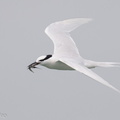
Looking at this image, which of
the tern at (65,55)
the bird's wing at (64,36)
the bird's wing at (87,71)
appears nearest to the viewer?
the bird's wing at (87,71)

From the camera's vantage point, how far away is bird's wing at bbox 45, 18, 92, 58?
11398 mm

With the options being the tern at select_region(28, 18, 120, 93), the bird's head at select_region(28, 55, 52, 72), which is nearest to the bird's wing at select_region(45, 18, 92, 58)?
the tern at select_region(28, 18, 120, 93)

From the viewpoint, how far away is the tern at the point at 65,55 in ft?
31.3

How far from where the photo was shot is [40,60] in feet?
34.1

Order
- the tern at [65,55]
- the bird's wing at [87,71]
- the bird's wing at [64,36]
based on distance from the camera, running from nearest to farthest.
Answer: the bird's wing at [87,71] → the tern at [65,55] → the bird's wing at [64,36]

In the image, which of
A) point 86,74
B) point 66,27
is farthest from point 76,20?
point 86,74

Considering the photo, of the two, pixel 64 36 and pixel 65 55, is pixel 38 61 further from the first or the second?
pixel 64 36

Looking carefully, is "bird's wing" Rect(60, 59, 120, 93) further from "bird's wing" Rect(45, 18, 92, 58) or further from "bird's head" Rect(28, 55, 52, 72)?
"bird's wing" Rect(45, 18, 92, 58)

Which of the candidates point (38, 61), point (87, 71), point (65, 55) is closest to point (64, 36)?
point (65, 55)

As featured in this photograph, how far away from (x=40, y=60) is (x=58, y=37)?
1.93 metres

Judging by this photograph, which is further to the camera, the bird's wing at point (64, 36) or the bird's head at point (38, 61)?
the bird's wing at point (64, 36)

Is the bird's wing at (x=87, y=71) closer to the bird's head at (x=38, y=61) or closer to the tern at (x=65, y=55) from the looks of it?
the tern at (x=65, y=55)

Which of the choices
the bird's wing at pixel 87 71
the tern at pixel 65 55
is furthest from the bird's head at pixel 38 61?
the bird's wing at pixel 87 71

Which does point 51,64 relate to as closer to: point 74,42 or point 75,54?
point 75,54
